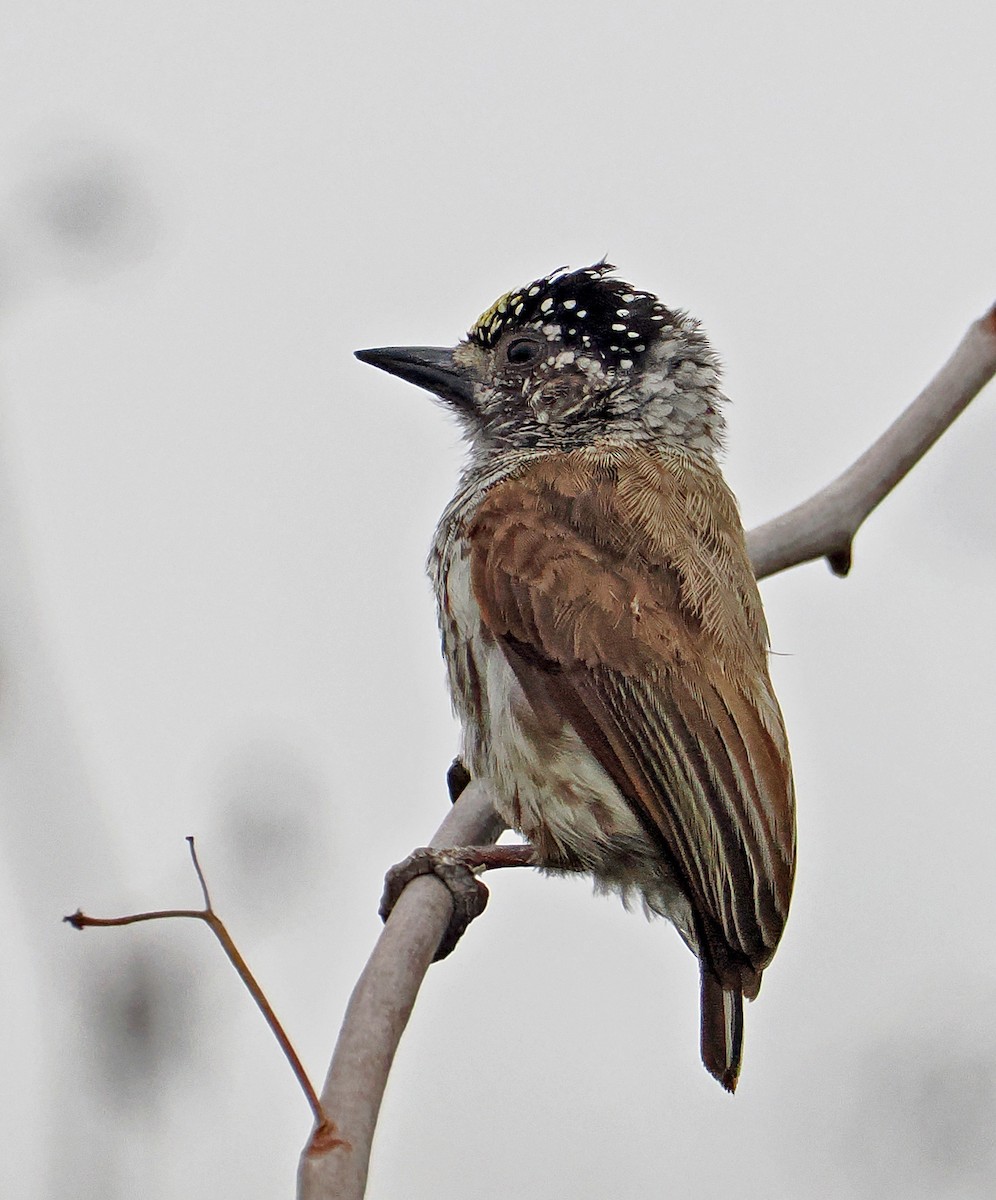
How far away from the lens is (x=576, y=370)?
16.2ft

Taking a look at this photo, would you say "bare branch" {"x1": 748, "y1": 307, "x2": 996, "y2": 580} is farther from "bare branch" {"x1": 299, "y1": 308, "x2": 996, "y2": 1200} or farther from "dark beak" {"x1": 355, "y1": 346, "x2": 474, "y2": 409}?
"dark beak" {"x1": 355, "y1": 346, "x2": 474, "y2": 409}

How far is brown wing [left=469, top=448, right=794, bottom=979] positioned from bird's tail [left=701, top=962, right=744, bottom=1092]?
2.0 inches

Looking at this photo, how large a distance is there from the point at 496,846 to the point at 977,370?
1.67m

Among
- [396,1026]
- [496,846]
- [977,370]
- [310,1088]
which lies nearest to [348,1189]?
[310,1088]

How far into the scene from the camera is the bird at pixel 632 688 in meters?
3.67

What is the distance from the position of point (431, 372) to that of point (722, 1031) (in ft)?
8.00

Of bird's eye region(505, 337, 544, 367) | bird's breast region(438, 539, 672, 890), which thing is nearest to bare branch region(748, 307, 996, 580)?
bird's breast region(438, 539, 672, 890)

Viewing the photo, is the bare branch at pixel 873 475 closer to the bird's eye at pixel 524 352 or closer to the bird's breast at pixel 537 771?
the bird's breast at pixel 537 771

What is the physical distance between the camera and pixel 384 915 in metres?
3.67

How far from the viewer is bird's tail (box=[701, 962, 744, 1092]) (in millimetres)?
3527

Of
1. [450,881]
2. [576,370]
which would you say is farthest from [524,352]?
[450,881]

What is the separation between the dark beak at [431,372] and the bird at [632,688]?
1.44 feet

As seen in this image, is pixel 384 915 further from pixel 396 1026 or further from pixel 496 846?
pixel 396 1026

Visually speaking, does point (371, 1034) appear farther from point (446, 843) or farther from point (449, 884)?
point (446, 843)
